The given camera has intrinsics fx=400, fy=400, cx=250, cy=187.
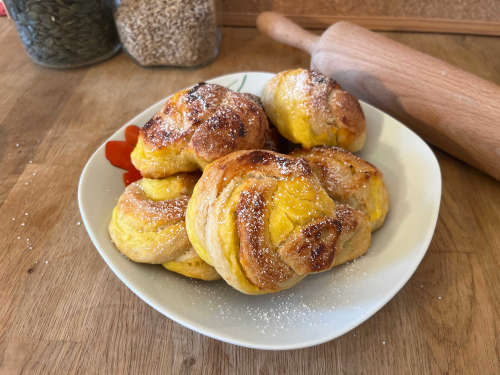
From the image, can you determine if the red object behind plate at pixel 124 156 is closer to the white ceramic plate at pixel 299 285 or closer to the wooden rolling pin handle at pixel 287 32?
the white ceramic plate at pixel 299 285

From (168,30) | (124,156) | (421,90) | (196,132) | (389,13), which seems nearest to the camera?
(196,132)

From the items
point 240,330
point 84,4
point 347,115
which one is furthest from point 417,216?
point 84,4

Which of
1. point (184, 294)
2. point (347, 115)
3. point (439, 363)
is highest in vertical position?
point (347, 115)

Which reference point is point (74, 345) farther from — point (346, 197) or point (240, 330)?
point (346, 197)

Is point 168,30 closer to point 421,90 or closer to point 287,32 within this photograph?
point 287,32

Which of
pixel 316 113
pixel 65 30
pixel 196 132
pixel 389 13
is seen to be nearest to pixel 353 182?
pixel 316 113

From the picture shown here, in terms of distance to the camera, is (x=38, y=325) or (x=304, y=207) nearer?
(x=304, y=207)

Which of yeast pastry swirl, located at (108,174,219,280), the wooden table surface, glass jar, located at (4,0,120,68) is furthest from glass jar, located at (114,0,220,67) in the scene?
yeast pastry swirl, located at (108,174,219,280)
